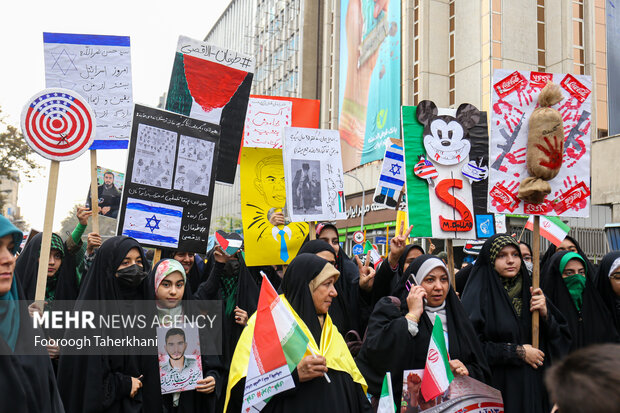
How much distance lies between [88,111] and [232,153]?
6.18ft

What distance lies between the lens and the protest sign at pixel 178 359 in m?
3.47

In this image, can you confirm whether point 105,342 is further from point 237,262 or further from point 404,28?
point 404,28

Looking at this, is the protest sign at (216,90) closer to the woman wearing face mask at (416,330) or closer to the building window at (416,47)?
the woman wearing face mask at (416,330)

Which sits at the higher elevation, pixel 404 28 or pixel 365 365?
pixel 404 28

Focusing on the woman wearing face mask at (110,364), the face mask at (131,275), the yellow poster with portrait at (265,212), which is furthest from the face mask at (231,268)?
the face mask at (131,275)

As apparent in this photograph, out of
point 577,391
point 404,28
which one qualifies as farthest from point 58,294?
point 404,28

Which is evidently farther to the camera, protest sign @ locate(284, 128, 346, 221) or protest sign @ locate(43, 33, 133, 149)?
protest sign @ locate(284, 128, 346, 221)

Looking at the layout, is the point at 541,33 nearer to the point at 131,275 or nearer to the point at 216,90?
the point at 216,90

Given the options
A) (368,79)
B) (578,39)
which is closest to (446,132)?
(578,39)

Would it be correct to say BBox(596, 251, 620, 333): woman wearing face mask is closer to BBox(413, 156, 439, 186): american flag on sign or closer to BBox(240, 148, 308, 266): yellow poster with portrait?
BBox(413, 156, 439, 186): american flag on sign

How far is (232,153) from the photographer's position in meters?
5.52

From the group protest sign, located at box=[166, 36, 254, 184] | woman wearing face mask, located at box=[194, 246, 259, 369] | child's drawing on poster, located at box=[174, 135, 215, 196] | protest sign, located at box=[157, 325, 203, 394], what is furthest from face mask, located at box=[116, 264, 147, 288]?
protest sign, located at box=[166, 36, 254, 184]

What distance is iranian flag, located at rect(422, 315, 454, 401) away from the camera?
127 inches

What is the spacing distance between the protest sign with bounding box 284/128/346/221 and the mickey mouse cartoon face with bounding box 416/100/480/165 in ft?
4.17
